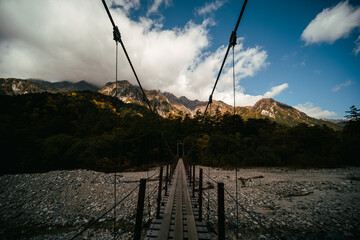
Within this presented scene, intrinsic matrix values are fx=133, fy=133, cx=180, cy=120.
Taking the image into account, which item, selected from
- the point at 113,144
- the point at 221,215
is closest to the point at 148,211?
the point at 221,215

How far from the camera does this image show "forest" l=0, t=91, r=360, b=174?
682 inches

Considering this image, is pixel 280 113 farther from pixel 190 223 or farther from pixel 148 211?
pixel 190 223

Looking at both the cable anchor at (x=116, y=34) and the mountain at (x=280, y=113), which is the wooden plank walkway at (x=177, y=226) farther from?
the mountain at (x=280, y=113)

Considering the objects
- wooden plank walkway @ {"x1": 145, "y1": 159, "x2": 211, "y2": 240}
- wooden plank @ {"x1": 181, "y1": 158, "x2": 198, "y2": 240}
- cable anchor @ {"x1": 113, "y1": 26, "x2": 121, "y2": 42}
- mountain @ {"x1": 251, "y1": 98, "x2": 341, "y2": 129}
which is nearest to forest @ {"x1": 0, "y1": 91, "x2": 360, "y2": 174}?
wooden plank @ {"x1": 181, "y1": 158, "x2": 198, "y2": 240}

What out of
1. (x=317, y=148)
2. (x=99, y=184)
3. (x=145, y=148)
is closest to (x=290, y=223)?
(x=99, y=184)

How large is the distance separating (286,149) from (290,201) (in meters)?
19.5

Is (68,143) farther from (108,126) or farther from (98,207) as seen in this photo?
(98,207)

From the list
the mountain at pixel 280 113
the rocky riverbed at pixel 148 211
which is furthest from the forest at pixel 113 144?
the mountain at pixel 280 113

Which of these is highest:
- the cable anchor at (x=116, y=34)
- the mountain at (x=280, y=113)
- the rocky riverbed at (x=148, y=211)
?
the mountain at (x=280, y=113)

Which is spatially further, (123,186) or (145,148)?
(145,148)

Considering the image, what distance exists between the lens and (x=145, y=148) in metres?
23.1

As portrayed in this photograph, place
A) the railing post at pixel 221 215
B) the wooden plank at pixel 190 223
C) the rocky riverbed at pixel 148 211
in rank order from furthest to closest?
1. the rocky riverbed at pixel 148 211
2. the wooden plank at pixel 190 223
3. the railing post at pixel 221 215

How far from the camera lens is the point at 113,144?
1988cm

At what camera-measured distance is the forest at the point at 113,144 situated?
17.3 meters
